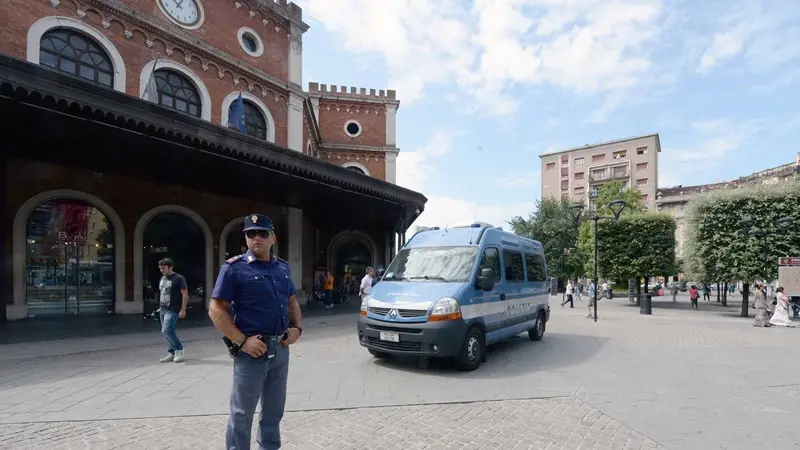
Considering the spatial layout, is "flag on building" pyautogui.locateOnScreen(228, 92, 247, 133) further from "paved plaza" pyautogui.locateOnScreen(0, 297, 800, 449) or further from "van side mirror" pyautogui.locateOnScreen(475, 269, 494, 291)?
"van side mirror" pyautogui.locateOnScreen(475, 269, 494, 291)

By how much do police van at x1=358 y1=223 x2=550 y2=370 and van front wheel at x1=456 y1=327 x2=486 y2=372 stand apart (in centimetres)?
1

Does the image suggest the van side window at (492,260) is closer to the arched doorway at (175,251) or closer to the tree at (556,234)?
the arched doorway at (175,251)

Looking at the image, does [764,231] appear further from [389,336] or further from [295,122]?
[295,122]

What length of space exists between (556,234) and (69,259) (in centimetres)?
3862

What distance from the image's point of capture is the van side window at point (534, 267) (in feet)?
30.7

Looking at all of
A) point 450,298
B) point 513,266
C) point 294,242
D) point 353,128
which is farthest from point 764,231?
point 353,128

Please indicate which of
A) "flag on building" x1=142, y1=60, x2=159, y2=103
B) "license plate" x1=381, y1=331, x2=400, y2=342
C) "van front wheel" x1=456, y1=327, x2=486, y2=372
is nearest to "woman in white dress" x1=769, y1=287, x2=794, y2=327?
"van front wheel" x1=456, y1=327, x2=486, y2=372

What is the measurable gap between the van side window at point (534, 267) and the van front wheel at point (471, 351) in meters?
2.76

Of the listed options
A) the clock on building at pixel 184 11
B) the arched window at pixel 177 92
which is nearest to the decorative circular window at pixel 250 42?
the clock on building at pixel 184 11

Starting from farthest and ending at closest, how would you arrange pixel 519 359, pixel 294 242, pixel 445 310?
pixel 294 242, pixel 519 359, pixel 445 310

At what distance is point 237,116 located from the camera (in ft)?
56.7

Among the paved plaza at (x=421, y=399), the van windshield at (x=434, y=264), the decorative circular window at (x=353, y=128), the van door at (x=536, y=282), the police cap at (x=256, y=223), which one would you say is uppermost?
the decorative circular window at (x=353, y=128)

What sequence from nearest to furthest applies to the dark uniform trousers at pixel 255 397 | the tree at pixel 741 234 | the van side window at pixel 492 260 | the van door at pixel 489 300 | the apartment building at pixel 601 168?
the dark uniform trousers at pixel 255 397
the van door at pixel 489 300
the van side window at pixel 492 260
the tree at pixel 741 234
the apartment building at pixel 601 168

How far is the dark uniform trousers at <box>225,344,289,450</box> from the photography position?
292 centimetres
